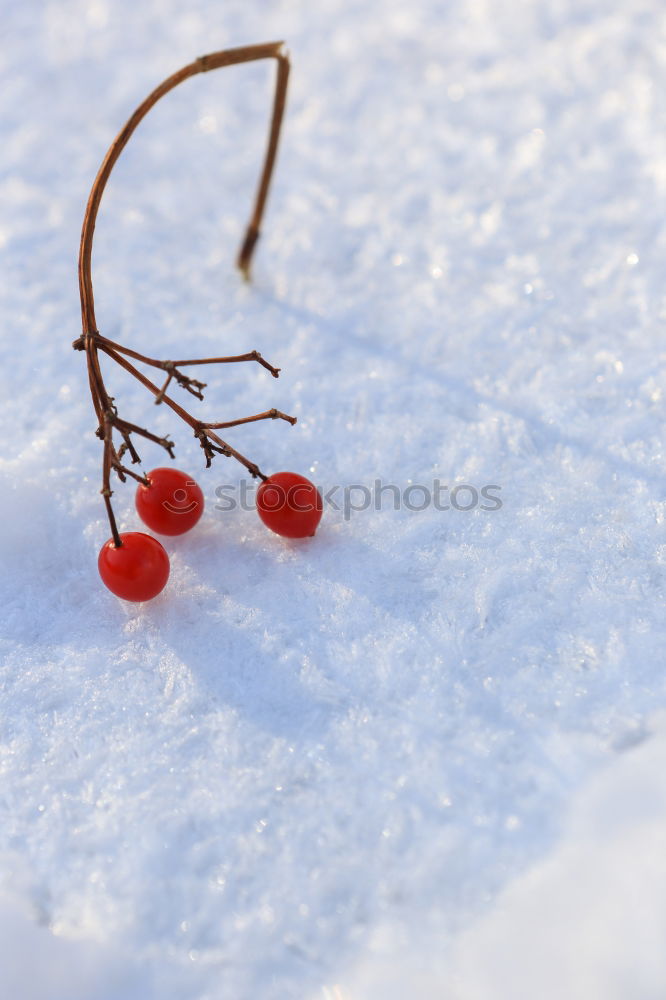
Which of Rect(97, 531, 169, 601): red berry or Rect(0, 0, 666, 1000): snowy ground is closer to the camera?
Rect(0, 0, 666, 1000): snowy ground

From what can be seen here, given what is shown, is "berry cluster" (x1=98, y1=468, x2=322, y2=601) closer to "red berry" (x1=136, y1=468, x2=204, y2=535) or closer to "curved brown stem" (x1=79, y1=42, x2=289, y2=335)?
"red berry" (x1=136, y1=468, x2=204, y2=535)

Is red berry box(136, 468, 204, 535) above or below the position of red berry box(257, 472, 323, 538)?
below

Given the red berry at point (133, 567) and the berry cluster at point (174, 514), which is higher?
the berry cluster at point (174, 514)

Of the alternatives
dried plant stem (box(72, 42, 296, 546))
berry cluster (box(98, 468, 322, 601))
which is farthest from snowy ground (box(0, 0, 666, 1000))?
dried plant stem (box(72, 42, 296, 546))

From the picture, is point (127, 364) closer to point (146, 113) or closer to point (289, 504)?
point (289, 504)

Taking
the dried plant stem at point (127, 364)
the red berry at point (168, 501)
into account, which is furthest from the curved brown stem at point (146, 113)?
the red berry at point (168, 501)

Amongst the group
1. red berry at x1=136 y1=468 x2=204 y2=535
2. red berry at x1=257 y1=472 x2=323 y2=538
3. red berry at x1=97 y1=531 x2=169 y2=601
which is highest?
red berry at x1=257 y1=472 x2=323 y2=538

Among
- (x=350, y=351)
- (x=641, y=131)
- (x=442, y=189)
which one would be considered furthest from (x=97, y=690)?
(x=641, y=131)

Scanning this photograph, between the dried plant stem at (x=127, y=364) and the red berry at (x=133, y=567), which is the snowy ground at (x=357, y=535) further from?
the dried plant stem at (x=127, y=364)
